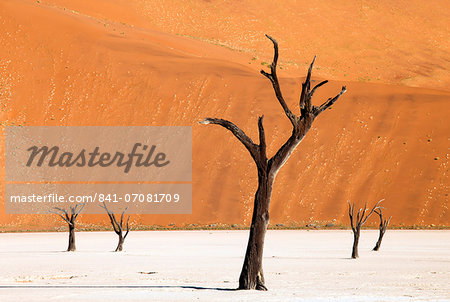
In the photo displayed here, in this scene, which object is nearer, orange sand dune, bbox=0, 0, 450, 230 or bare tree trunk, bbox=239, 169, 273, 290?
bare tree trunk, bbox=239, 169, 273, 290

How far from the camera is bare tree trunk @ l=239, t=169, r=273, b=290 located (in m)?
15.6

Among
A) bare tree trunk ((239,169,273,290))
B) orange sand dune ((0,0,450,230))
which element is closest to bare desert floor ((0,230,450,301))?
bare tree trunk ((239,169,273,290))

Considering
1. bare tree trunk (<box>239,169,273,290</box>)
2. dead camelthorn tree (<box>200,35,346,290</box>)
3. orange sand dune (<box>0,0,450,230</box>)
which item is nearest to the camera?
dead camelthorn tree (<box>200,35,346,290</box>)

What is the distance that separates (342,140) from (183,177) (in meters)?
13.3

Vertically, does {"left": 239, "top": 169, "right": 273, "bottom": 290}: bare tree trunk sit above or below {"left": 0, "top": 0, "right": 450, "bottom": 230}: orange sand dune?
below

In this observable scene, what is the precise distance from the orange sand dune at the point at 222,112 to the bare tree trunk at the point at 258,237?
37.6 metres

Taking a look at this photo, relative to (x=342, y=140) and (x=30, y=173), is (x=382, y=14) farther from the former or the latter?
(x=30, y=173)

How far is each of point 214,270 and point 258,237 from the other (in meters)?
7.12

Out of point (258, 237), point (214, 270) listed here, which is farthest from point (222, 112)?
point (258, 237)

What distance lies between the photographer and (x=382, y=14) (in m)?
101

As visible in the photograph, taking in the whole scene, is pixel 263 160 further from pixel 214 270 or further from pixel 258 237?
pixel 214 270

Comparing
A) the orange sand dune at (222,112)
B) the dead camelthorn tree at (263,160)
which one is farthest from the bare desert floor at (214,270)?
the orange sand dune at (222,112)

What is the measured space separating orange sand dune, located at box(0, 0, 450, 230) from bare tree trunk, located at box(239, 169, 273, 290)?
1482 inches

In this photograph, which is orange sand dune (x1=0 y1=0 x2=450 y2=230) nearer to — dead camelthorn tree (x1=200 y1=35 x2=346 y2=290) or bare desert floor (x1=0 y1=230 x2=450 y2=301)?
bare desert floor (x1=0 y1=230 x2=450 y2=301)
